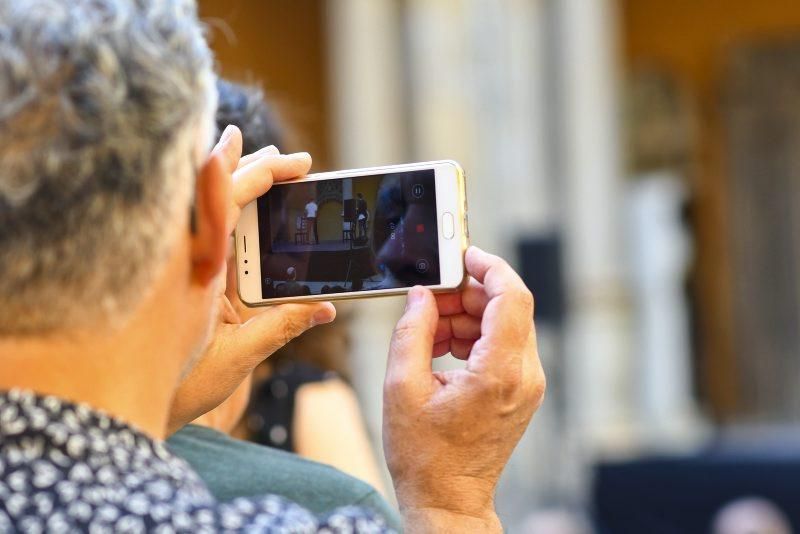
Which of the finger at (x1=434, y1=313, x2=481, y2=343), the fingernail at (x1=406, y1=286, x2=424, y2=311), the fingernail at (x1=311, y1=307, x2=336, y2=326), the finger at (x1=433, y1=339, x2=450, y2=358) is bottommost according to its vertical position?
the finger at (x1=433, y1=339, x2=450, y2=358)

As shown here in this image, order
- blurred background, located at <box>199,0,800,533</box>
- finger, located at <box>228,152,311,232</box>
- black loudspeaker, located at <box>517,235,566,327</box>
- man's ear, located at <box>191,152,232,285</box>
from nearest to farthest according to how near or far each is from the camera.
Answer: man's ear, located at <box>191,152,232,285</box> < finger, located at <box>228,152,311,232</box> < blurred background, located at <box>199,0,800,533</box> < black loudspeaker, located at <box>517,235,566,327</box>

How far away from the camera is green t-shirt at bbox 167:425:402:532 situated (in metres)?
1.37

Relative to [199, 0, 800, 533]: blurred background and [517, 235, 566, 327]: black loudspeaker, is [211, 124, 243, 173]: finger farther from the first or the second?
[517, 235, 566, 327]: black loudspeaker

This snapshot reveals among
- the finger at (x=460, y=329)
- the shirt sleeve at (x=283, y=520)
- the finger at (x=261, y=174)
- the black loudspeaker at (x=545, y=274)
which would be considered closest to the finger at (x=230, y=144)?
the finger at (x=261, y=174)

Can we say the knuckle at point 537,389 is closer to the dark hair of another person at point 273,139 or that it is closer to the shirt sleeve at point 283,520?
the shirt sleeve at point 283,520

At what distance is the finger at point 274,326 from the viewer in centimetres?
121

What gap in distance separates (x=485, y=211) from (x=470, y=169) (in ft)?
0.80

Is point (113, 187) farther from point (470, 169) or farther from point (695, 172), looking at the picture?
point (695, 172)

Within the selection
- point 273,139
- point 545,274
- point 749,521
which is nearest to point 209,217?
point 273,139

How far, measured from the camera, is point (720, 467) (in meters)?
5.07

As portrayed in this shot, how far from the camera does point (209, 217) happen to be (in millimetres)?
866

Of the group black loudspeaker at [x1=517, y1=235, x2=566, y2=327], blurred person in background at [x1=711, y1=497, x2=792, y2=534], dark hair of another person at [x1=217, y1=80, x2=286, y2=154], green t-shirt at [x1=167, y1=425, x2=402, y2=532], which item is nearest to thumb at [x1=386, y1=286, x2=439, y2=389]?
green t-shirt at [x1=167, y1=425, x2=402, y2=532]

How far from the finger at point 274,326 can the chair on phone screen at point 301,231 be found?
0.24 feet

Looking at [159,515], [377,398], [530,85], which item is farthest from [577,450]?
[159,515]
